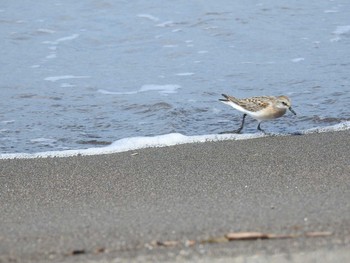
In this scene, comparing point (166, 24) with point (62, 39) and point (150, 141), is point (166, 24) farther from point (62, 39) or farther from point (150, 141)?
point (150, 141)

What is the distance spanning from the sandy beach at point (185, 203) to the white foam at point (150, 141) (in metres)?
0.31

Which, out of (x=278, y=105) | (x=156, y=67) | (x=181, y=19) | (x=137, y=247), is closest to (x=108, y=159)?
(x=278, y=105)

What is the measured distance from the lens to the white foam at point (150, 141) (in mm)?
7594

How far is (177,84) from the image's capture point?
10.1 meters

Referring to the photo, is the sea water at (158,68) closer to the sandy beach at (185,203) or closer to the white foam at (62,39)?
the white foam at (62,39)

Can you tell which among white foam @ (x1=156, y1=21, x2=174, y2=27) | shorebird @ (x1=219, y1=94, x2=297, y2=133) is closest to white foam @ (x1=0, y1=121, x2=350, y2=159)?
shorebird @ (x1=219, y1=94, x2=297, y2=133)

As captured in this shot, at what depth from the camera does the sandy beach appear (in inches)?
162

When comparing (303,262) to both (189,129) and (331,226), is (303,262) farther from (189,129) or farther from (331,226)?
(189,129)

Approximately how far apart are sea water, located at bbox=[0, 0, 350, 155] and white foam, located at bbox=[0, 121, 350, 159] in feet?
0.09

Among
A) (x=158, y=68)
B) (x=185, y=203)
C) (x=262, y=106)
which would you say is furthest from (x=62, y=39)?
(x=185, y=203)

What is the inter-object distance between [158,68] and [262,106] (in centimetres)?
267

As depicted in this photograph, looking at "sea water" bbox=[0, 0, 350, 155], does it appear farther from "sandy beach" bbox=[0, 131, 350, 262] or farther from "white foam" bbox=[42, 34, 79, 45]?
"sandy beach" bbox=[0, 131, 350, 262]

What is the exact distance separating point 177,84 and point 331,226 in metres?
5.81

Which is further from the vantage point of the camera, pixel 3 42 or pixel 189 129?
pixel 3 42
